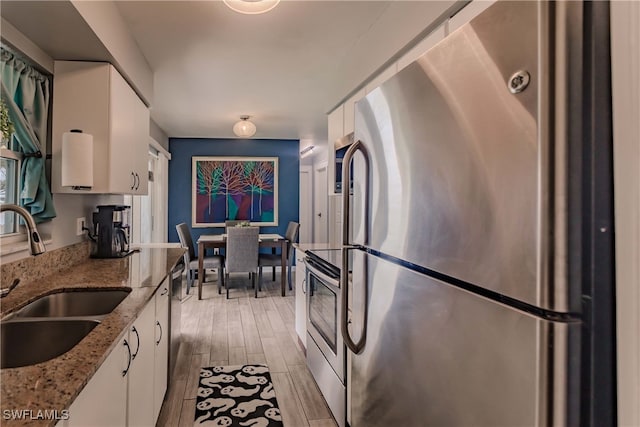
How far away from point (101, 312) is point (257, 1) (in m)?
1.63

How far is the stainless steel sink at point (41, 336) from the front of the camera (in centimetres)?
127

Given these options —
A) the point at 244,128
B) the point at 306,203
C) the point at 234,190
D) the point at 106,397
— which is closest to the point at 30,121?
the point at 106,397

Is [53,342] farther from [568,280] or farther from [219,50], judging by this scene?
[219,50]

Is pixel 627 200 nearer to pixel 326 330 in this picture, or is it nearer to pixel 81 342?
pixel 81 342

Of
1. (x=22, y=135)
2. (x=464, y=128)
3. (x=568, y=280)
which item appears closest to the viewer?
(x=568, y=280)

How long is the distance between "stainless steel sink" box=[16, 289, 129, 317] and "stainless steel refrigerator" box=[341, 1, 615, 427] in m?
1.39

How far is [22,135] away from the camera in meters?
1.80

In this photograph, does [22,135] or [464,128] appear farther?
[22,135]

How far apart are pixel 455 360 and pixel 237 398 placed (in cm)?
204

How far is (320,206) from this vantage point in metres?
8.14

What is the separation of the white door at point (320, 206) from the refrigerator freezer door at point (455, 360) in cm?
682

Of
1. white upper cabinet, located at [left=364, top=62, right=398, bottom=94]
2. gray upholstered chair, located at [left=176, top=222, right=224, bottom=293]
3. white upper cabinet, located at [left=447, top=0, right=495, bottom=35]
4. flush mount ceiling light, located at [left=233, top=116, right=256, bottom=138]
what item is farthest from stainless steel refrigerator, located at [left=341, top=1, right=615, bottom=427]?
gray upholstered chair, located at [left=176, top=222, right=224, bottom=293]

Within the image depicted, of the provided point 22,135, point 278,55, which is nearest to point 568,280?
point 22,135

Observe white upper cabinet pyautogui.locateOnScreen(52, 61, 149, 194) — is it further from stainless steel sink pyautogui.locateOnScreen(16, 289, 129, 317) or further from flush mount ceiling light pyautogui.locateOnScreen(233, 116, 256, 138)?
flush mount ceiling light pyautogui.locateOnScreen(233, 116, 256, 138)
